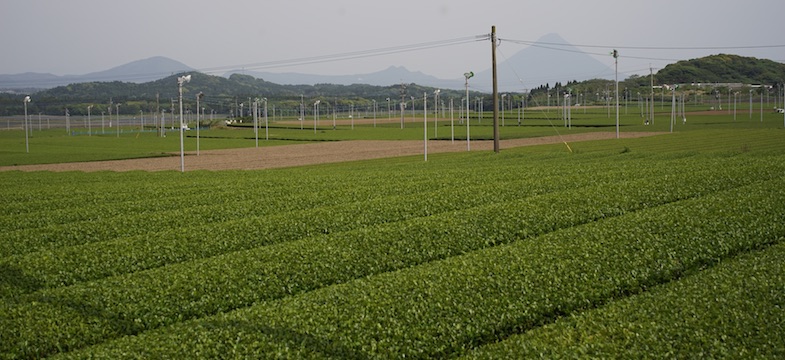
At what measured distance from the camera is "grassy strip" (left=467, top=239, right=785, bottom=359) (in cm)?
1176

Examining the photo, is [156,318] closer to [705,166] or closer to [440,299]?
[440,299]

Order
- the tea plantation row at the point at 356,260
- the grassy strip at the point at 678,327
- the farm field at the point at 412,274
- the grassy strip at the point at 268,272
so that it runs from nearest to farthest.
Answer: the grassy strip at the point at 678,327, the farm field at the point at 412,274, the tea plantation row at the point at 356,260, the grassy strip at the point at 268,272

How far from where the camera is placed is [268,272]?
1792 centimetres

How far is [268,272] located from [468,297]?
5.10m

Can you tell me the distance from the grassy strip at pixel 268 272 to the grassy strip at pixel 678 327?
19.6ft

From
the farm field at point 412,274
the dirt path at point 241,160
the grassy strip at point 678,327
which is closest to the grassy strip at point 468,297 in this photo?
the farm field at point 412,274

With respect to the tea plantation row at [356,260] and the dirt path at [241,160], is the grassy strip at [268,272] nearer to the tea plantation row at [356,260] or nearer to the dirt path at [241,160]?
the tea plantation row at [356,260]

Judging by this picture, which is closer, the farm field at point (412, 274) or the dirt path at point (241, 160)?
the farm field at point (412, 274)

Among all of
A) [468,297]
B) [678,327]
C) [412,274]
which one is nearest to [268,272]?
[412,274]

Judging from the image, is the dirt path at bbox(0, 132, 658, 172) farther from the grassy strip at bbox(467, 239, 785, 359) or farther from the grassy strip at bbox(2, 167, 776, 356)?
the grassy strip at bbox(467, 239, 785, 359)

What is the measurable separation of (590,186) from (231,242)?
14930 millimetres

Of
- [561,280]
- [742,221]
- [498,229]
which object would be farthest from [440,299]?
[742,221]

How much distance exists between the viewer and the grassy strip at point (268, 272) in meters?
14.9

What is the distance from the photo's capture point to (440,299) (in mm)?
14906
